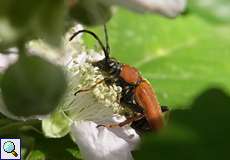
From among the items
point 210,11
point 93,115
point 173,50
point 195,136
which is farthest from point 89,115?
point 210,11

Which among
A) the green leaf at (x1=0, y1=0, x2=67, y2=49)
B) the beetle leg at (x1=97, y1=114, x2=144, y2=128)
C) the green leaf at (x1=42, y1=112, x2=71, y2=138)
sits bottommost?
the beetle leg at (x1=97, y1=114, x2=144, y2=128)

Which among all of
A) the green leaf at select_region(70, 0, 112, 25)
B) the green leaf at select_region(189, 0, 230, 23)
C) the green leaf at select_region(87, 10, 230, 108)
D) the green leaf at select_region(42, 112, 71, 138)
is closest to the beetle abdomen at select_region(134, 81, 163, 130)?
the green leaf at select_region(42, 112, 71, 138)

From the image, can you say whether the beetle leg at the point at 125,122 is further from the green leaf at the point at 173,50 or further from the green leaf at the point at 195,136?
the green leaf at the point at 195,136

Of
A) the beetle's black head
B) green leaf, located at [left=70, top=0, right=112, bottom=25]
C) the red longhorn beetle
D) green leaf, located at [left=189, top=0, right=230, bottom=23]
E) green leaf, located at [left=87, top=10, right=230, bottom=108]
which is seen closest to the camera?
green leaf, located at [left=70, top=0, right=112, bottom=25]

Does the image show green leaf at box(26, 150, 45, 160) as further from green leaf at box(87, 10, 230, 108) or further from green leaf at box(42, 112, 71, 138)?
green leaf at box(87, 10, 230, 108)

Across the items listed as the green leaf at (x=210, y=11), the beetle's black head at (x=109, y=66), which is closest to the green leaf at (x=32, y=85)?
the beetle's black head at (x=109, y=66)

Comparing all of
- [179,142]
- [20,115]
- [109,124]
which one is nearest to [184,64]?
[109,124]

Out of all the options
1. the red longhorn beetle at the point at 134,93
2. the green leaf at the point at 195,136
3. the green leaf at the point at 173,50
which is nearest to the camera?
the green leaf at the point at 195,136
